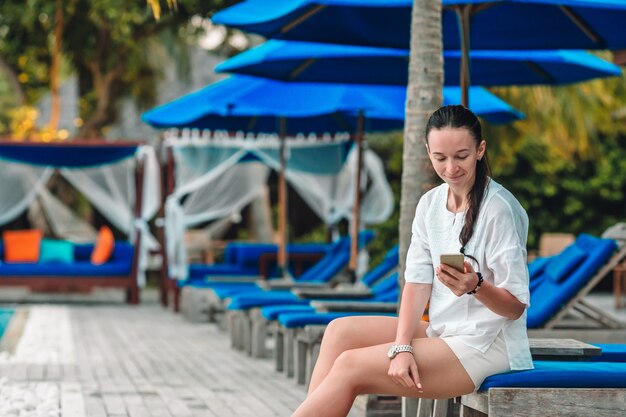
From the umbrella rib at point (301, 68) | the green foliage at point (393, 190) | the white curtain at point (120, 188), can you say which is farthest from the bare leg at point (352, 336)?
the green foliage at point (393, 190)

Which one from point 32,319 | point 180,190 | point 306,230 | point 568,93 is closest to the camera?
point 32,319

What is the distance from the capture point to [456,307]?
3.90 metres

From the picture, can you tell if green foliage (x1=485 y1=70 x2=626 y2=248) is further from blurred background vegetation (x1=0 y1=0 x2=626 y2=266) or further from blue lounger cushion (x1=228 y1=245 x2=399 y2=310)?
blue lounger cushion (x1=228 y1=245 x2=399 y2=310)

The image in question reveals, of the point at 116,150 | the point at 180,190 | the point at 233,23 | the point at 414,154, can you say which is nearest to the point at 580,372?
the point at 414,154

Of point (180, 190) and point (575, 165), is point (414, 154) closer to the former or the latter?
point (180, 190)

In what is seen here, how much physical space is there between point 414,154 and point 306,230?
15.5 metres

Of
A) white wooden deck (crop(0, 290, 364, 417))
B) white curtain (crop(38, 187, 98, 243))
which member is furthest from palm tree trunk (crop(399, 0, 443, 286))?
white curtain (crop(38, 187, 98, 243))

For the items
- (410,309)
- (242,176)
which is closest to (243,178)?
(242,176)

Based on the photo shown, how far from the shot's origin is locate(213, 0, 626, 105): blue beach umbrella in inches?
268

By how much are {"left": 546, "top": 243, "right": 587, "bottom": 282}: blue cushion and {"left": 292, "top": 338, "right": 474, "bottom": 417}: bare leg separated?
3.44 meters

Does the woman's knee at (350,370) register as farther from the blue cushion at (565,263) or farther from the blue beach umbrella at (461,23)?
the blue cushion at (565,263)

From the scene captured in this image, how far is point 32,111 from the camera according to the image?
59.9ft

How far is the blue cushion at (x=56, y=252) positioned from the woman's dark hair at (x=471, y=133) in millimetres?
12197

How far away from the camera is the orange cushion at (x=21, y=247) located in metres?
15.7
